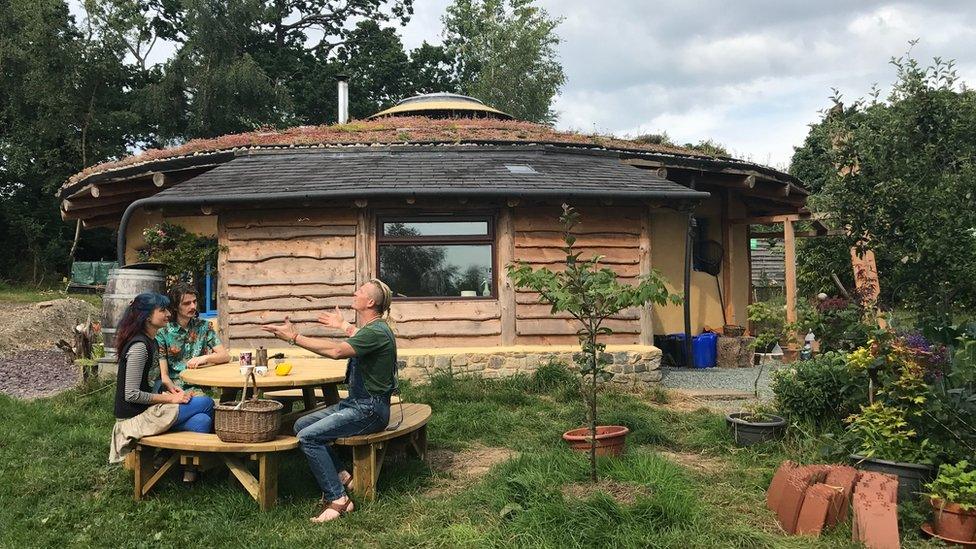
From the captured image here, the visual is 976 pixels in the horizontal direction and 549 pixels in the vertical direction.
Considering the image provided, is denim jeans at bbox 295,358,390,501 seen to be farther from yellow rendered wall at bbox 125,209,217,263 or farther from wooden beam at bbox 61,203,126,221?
wooden beam at bbox 61,203,126,221

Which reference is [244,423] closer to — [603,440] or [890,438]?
[603,440]

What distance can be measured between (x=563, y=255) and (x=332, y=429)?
5.34 m

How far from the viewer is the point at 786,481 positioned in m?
3.92

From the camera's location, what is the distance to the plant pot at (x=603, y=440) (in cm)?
475

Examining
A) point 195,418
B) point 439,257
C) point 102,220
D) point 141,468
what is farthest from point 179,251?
point 141,468

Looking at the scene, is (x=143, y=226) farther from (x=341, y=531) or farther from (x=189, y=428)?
(x=341, y=531)

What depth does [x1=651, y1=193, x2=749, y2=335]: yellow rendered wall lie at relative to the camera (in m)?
10.9

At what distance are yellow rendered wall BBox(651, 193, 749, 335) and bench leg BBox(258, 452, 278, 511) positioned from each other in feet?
24.3

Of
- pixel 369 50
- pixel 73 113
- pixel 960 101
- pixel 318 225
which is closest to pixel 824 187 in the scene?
pixel 960 101

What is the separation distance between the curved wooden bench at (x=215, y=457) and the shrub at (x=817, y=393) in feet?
12.5

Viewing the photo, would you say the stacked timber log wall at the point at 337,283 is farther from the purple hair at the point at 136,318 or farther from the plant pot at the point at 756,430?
the purple hair at the point at 136,318

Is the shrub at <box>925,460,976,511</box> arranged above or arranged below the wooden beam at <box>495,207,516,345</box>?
below

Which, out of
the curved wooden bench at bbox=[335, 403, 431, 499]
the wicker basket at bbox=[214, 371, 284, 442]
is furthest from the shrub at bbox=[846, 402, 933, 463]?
the wicker basket at bbox=[214, 371, 284, 442]

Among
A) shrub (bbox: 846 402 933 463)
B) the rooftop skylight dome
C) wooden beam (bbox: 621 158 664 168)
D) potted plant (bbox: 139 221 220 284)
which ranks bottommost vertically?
shrub (bbox: 846 402 933 463)
